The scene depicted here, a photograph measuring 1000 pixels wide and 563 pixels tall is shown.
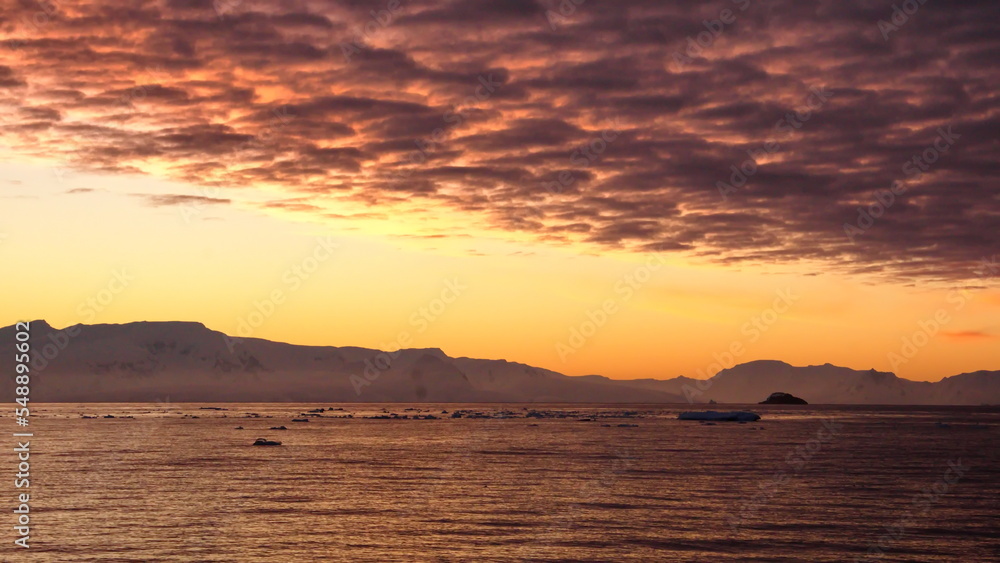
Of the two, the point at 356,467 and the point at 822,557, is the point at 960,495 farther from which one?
the point at 356,467

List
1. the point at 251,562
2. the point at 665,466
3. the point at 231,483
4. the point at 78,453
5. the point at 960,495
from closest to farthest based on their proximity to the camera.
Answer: the point at 251,562, the point at 960,495, the point at 231,483, the point at 665,466, the point at 78,453

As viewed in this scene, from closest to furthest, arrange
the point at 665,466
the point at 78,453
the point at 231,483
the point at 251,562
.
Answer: the point at 251,562, the point at 231,483, the point at 665,466, the point at 78,453

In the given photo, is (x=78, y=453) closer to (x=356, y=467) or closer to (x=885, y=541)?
(x=356, y=467)

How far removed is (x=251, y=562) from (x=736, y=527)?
2472cm

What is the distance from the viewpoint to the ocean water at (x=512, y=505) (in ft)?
127

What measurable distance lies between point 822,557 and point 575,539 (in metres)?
11.5

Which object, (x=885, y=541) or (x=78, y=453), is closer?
(x=885, y=541)

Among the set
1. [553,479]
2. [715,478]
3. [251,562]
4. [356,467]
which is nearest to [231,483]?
[356,467]

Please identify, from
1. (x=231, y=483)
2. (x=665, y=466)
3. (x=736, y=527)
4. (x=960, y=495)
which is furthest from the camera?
(x=665, y=466)

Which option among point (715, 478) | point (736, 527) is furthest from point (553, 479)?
point (736, 527)

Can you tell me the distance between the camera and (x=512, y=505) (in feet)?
172

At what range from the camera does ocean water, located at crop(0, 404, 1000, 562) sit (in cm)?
3875

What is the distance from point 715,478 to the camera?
6750cm

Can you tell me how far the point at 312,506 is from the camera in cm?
5225
